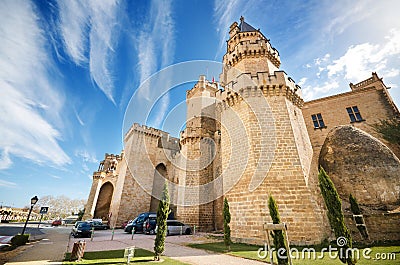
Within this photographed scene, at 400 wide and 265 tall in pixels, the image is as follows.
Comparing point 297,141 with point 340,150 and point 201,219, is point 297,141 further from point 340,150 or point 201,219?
point 201,219

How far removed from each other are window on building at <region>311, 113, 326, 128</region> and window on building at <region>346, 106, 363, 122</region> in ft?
7.64

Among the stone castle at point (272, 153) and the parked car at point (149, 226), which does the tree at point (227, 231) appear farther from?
the parked car at point (149, 226)

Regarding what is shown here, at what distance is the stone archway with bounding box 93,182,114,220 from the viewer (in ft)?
88.6

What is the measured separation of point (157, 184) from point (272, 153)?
18.0 m

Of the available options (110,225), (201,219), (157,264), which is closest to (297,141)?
(157,264)

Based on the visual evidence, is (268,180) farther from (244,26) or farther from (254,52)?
(244,26)

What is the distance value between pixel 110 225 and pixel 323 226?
22.4 meters

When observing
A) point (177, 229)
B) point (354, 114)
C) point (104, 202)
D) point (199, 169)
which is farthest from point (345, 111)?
point (104, 202)

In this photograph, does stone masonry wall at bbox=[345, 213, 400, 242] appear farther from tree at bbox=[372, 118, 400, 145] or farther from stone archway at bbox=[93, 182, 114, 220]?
stone archway at bbox=[93, 182, 114, 220]

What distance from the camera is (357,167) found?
10.7 m

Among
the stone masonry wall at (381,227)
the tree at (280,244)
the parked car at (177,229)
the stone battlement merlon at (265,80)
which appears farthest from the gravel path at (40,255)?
the stone masonry wall at (381,227)

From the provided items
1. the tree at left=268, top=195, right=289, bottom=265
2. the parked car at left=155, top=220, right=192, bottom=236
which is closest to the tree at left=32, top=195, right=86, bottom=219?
the parked car at left=155, top=220, right=192, bottom=236

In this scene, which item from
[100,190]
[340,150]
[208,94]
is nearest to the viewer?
[340,150]

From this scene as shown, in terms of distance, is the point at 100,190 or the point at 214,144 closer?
the point at 214,144
